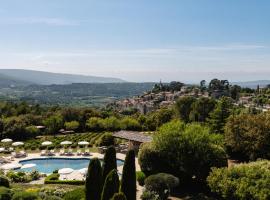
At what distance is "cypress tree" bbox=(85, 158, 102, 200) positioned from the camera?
65.8 ft

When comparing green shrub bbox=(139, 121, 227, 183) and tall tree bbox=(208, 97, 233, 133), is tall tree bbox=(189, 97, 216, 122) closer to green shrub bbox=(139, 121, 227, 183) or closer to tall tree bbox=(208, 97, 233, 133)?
tall tree bbox=(208, 97, 233, 133)

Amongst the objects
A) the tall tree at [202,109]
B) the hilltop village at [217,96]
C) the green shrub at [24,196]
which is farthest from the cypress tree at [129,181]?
the hilltop village at [217,96]

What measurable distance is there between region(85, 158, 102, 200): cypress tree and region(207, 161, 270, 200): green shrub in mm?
7255

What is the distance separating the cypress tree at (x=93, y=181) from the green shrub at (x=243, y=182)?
23.8 feet

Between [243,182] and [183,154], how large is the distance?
7.31m

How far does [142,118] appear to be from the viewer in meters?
66.4

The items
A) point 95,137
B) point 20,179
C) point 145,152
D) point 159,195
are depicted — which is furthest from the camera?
point 95,137

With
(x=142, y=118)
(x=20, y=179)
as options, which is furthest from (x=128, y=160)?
(x=142, y=118)

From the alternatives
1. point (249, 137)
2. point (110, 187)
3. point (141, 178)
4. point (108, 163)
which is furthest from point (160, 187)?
point (249, 137)

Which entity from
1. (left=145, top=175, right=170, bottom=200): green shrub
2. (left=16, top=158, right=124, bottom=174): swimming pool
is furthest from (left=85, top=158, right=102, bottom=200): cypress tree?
(left=16, top=158, right=124, bottom=174): swimming pool

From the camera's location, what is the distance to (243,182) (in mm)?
21219

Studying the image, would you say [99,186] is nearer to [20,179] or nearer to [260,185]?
[260,185]

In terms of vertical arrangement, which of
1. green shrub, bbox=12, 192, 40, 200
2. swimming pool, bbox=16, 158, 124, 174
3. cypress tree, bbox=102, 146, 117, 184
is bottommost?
swimming pool, bbox=16, 158, 124, 174

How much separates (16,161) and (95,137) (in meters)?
14.3
